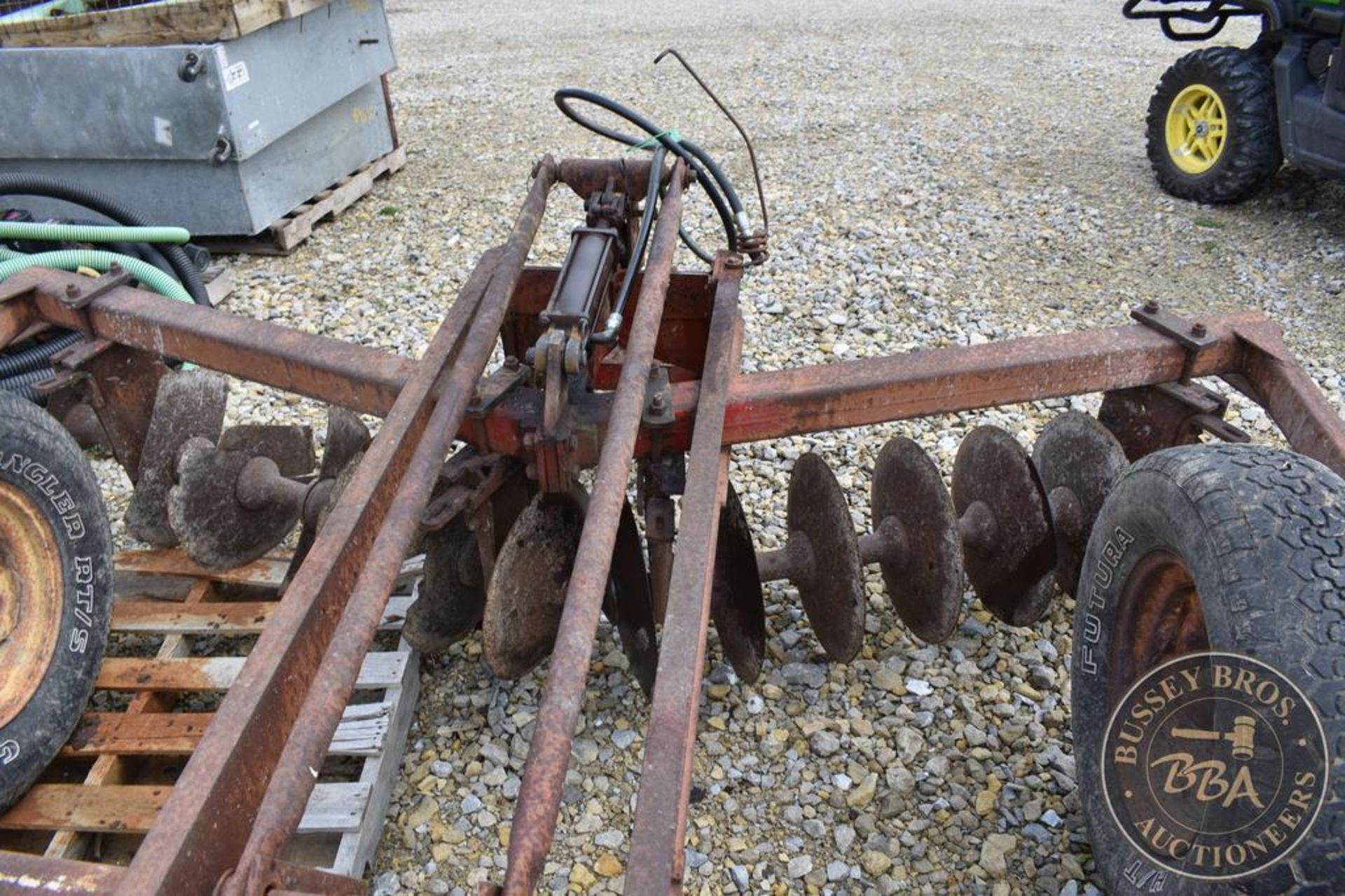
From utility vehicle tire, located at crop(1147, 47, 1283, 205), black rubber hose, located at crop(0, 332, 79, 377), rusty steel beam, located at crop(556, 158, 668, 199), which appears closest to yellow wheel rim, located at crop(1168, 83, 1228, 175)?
utility vehicle tire, located at crop(1147, 47, 1283, 205)

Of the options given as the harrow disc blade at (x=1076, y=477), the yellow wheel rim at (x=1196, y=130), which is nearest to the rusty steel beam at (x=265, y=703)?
the harrow disc blade at (x=1076, y=477)

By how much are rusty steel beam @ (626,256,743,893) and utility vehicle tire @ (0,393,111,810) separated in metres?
1.46

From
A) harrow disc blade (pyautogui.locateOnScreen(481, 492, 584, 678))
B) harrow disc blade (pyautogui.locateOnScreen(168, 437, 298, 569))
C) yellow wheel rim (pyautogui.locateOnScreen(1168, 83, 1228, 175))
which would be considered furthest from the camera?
yellow wheel rim (pyautogui.locateOnScreen(1168, 83, 1228, 175))

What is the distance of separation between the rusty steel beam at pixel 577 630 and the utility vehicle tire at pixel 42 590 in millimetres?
1336

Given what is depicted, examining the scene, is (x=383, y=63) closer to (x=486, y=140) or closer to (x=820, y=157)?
(x=486, y=140)

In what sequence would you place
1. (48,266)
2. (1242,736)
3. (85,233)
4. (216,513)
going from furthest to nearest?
(85,233) < (48,266) < (216,513) < (1242,736)

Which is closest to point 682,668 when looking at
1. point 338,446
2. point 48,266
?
point 338,446

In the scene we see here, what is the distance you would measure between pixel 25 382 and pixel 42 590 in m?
1.89

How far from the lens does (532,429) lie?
2.29 m

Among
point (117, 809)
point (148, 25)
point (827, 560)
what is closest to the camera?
point (117, 809)

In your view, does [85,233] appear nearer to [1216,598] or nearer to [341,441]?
[341,441]

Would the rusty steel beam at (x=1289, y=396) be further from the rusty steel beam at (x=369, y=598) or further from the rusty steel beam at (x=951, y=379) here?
the rusty steel beam at (x=369, y=598)

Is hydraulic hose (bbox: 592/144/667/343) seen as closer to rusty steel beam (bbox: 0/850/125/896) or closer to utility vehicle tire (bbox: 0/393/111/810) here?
utility vehicle tire (bbox: 0/393/111/810)

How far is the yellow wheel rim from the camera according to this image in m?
5.64
